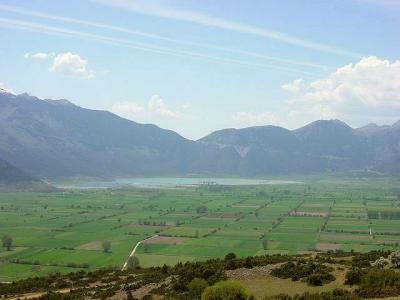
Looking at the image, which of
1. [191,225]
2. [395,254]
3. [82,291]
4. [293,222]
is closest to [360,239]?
[293,222]

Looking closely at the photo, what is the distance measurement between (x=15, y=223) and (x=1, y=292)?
4912 inches

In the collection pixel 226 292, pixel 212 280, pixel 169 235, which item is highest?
pixel 226 292

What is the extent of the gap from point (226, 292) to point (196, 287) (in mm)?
5304

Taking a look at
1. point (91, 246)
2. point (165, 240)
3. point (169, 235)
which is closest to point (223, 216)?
point (169, 235)

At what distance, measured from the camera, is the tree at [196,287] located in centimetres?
3603

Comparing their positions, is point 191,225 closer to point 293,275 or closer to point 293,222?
point 293,222

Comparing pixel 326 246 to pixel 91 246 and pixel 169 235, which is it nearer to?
pixel 169 235

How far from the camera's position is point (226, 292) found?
31984mm

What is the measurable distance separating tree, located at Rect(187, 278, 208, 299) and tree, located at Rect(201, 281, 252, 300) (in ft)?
11.7

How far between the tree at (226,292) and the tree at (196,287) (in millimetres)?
3560

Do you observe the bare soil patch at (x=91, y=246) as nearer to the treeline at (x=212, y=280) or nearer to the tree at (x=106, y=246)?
the tree at (x=106, y=246)

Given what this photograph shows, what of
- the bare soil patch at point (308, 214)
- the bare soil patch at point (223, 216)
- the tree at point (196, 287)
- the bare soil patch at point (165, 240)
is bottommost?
the bare soil patch at point (165, 240)

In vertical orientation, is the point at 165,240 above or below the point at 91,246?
above

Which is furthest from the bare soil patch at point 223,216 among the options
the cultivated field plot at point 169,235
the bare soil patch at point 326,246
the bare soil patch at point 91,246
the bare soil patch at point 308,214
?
the bare soil patch at point 91,246
